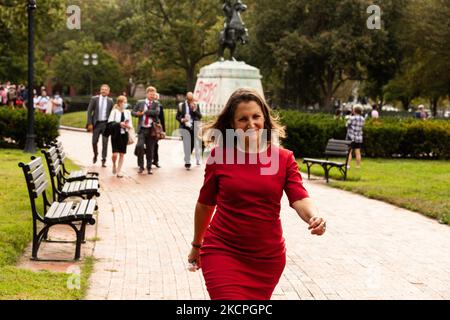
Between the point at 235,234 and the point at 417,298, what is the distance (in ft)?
9.84

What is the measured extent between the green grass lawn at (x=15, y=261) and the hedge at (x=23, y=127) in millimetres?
8589

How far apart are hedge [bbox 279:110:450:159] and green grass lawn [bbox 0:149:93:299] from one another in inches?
409

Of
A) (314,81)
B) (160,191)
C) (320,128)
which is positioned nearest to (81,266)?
(160,191)

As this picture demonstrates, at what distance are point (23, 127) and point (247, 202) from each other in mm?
18113

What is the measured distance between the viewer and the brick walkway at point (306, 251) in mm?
6703

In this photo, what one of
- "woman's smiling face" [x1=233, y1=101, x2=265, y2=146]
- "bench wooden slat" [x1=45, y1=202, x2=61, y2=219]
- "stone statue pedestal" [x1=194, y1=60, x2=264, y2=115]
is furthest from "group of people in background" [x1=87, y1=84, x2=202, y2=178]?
"stone statue pedestal" [x1=194, y1=60, x2=264, y2=115]

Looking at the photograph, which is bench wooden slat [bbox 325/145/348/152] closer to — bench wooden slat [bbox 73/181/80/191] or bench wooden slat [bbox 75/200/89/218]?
bench wooden slat [bbox 73/181/80/191]

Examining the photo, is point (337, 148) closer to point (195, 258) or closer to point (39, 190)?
point (39, 190)

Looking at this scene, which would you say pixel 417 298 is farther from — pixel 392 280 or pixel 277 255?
pixel 277 255

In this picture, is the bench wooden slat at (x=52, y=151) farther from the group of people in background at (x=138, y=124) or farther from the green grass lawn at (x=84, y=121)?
the green grass lawn at (x=84, y=121)

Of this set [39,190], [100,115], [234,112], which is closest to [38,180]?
[39,190]

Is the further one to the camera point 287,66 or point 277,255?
point 287,66

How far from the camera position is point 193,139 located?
718 inches

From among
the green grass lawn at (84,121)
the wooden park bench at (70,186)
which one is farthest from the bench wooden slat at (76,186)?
the green grass lawn at (84,121)
